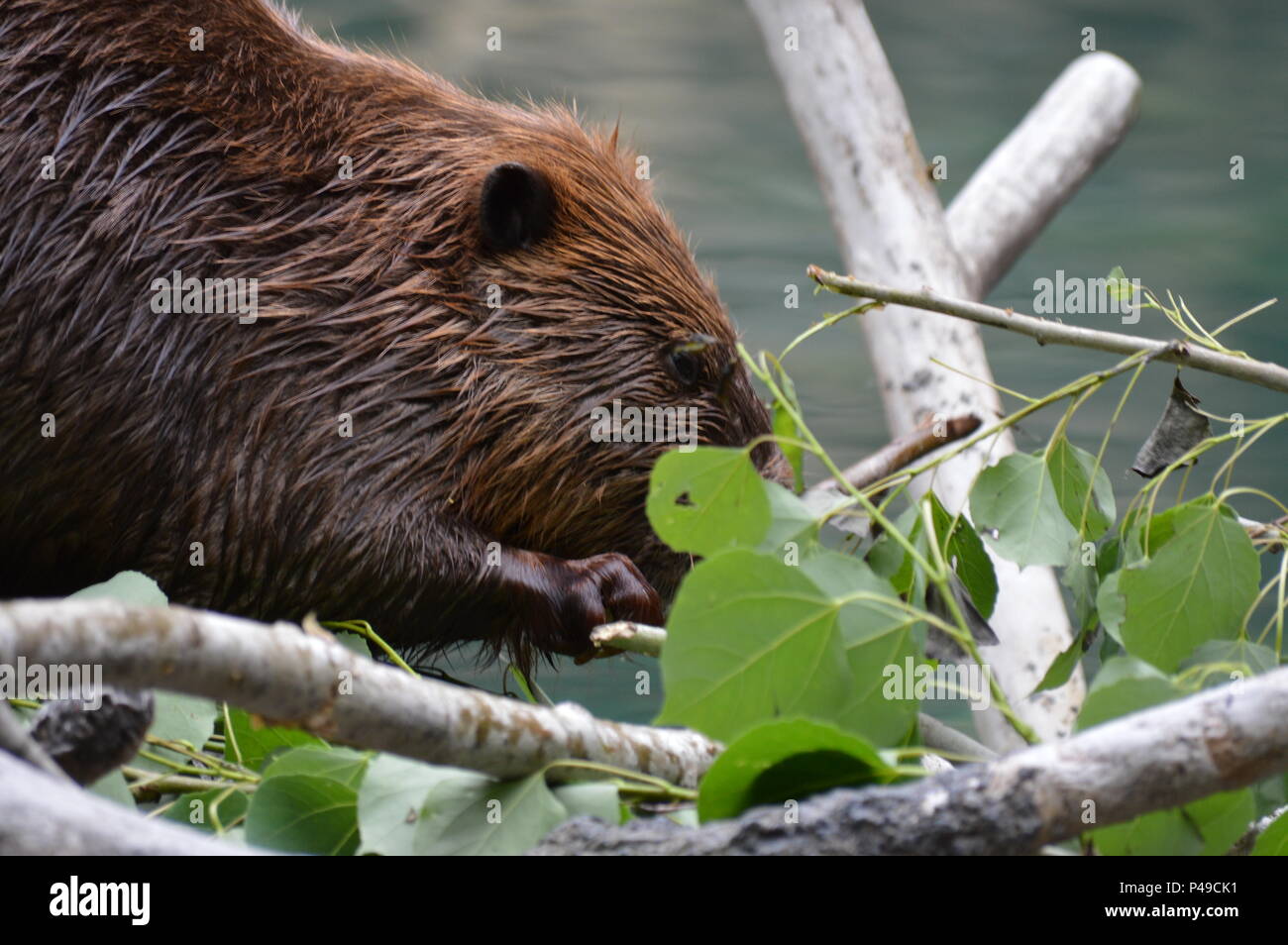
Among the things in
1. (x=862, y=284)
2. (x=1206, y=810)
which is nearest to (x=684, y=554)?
(x=862, y=284)

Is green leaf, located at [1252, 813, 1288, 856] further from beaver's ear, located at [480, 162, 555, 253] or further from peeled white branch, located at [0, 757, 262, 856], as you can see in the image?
beaver's ear, located at [480, 162, 555, 253]

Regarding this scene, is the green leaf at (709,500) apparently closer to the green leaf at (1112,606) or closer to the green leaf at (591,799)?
the green leaf at (591,799)

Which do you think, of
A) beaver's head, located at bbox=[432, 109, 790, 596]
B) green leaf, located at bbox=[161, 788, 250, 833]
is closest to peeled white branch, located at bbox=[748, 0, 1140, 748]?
beaver's head, located at bbox=[432, 109, 790, 596]

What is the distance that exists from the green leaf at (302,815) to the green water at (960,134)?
3.46 meters

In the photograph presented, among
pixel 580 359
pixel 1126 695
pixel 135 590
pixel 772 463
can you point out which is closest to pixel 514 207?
pixel 580 359

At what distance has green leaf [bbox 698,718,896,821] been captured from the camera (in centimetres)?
55

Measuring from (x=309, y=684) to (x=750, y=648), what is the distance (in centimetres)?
20

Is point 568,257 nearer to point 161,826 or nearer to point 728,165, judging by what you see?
point 161,826

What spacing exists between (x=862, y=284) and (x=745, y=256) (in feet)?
11.8

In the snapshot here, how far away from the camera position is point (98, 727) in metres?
0.59

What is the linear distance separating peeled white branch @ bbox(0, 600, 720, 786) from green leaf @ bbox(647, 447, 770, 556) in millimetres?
110

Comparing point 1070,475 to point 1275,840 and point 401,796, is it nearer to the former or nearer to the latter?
point 1275,840

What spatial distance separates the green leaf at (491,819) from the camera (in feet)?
1.97

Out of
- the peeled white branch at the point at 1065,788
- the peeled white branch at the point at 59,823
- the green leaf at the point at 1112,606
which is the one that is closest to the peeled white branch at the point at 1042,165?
the green leaf at the point at 1112,606
